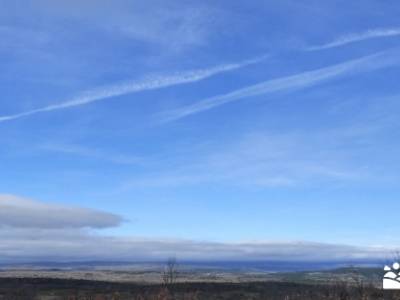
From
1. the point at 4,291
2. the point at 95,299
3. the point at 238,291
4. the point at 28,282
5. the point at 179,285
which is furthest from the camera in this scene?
the point at 28,282

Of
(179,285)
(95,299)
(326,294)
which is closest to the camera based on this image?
(95,299)

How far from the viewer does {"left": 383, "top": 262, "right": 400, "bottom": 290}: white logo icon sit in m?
37.9

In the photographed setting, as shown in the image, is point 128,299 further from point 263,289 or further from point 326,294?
point 263,289

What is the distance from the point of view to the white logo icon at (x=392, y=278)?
37900 millimetres

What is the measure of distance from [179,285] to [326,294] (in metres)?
29.7

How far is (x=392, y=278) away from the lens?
39.5 m

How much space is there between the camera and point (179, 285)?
66875 mm

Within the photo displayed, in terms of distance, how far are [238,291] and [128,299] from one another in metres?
20.8

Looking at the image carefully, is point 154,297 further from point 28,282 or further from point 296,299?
point 28,282

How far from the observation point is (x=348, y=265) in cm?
3747

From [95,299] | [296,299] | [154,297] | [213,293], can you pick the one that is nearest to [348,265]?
[296,299]

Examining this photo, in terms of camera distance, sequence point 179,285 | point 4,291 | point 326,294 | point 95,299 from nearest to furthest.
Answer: point 95,299 → point 326,294 → point 4,291 → point 179,285

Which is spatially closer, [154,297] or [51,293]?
[154,297]

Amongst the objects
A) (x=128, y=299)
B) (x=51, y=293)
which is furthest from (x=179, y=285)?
(x=128, y=299)
